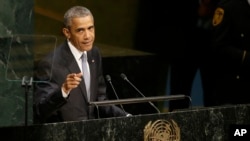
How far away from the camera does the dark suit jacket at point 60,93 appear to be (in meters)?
3.98

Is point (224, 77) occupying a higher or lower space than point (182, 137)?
higher

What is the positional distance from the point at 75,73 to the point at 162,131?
572 mm

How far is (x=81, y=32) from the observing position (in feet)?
14.0

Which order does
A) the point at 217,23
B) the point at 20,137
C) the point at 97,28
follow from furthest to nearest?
the point at 97,28
the point at 217,23
the point at 20,137

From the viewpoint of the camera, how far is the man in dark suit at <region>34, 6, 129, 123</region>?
412cm

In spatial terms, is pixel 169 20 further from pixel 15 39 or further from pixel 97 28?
pixel 15 39

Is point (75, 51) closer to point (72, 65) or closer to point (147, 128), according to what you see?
point (72, 65)

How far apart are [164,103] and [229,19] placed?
86 cm

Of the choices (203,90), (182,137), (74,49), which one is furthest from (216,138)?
(203,90)

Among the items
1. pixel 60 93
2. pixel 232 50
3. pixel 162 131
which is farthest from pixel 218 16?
pixel 60 93

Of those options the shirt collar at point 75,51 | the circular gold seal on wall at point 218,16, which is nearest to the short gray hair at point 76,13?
the shirt collar at point 75,51

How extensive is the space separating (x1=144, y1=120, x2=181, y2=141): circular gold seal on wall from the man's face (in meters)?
0.61

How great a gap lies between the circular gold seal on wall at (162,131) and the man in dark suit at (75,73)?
304 mm

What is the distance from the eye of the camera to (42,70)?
3.97m
